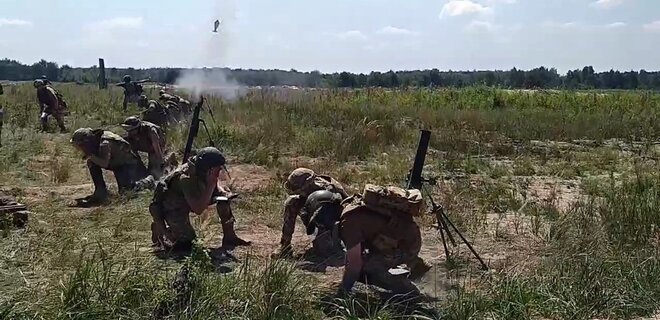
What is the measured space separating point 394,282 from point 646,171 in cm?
618

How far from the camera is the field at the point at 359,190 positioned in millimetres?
4086

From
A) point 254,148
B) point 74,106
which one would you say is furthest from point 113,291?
point 74,106

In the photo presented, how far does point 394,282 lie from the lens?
4.60 m

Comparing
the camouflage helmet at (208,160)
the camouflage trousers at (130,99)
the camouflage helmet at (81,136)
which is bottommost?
the camouflage trousers at (130,99)

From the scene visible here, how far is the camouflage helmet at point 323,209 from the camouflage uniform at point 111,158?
10.6 feet

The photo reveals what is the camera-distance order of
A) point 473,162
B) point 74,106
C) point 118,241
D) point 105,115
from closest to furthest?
point 118,241 < point 473,162 < point 105,115 < point 74,106

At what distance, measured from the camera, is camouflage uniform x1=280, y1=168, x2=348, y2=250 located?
5.68 meters

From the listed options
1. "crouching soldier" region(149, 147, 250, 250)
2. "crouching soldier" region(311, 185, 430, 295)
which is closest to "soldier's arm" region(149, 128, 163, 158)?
"crouching soldier" region(149, 147, 250, 250)

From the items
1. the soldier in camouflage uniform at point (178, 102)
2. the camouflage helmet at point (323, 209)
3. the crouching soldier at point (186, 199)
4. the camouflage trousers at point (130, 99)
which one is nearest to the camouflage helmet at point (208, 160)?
the crouching soldier at point (186, 199)

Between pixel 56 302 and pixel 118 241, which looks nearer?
pixel 56 302

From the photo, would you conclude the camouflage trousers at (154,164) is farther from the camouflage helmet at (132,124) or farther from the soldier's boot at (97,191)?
the soldier's boot at (97,191)

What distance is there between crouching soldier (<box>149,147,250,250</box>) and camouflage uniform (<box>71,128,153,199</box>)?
2.27m

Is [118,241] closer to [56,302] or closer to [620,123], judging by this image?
[56,302]

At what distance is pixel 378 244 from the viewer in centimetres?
459
